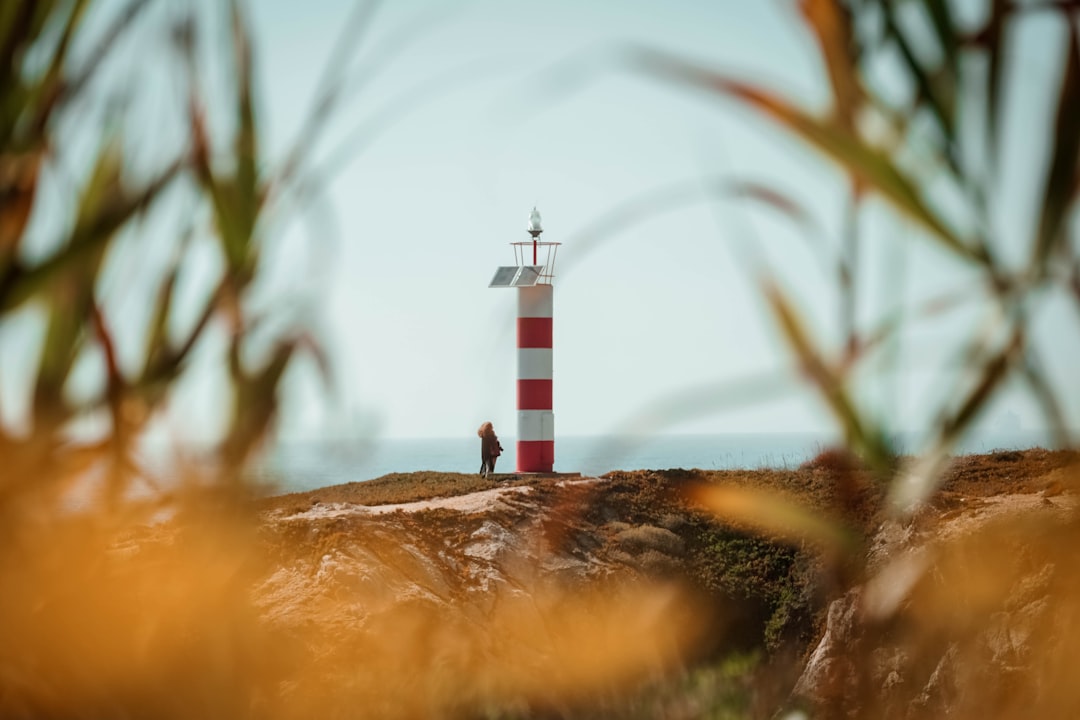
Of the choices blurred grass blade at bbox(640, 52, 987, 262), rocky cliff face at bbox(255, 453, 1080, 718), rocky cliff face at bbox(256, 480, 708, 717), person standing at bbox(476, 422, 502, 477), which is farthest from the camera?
person standing at bbox(476, 422, 502, 477)

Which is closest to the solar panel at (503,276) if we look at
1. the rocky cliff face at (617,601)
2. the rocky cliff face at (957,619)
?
the rocky cliff face at (617,601)

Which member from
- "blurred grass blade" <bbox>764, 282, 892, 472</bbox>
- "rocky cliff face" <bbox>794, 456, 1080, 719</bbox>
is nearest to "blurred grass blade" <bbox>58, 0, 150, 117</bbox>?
"blurred grass blade" <bbox>764, 282, 892, 472</bbox>

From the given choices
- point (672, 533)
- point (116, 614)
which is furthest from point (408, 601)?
point (116, 614)

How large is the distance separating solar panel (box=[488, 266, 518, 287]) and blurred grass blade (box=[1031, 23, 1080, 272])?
38.1ft

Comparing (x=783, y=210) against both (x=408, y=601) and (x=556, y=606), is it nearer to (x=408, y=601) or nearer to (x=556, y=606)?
(x=408, y=601)

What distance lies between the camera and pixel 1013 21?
570mm

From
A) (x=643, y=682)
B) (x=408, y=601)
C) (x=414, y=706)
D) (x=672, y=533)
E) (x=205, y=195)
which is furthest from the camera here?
(x=672, y=533)

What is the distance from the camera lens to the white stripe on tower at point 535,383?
12.1m

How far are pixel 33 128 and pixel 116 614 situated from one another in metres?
0.34

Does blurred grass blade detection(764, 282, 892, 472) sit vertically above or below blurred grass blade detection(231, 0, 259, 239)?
below

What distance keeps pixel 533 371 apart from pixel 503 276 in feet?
3.67

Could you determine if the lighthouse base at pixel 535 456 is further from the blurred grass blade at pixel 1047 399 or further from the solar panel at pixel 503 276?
the blurred grass blade at pixel 1047 399

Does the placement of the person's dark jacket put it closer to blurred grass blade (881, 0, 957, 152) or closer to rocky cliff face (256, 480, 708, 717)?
rocky cliff face (256, 480, 708, 717)

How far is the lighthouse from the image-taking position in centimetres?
1211
